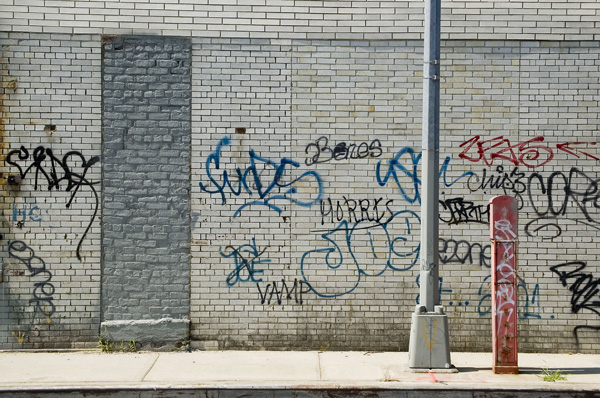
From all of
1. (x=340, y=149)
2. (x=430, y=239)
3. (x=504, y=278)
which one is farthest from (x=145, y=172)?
(x=504, y=278)

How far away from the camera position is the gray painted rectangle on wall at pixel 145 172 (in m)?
8.01

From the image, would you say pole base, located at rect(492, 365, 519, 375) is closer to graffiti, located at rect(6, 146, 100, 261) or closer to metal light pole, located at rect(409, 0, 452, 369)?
metal light pole, located at rect(409, 0, 452, 369)

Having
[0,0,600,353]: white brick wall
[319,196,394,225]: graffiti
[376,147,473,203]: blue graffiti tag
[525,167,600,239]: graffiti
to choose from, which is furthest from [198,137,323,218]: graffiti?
[525,167,600,239]: graffiti

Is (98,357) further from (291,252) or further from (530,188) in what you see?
(530,188)

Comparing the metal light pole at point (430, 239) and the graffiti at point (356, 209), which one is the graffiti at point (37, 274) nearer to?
the graffiti at point (356, 209)

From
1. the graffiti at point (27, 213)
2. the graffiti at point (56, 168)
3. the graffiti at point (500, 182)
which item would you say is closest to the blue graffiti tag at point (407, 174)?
the graffiti at point (500, 182)

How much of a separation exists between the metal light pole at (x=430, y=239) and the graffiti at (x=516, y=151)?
1182mm

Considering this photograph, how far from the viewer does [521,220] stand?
8.08 meters

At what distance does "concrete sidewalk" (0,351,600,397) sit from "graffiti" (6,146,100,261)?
56.7 inches

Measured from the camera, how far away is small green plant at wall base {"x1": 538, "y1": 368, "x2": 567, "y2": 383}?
669 centimetres

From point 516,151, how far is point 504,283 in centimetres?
191

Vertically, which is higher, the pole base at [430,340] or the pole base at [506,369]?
the pole base at [430,340]

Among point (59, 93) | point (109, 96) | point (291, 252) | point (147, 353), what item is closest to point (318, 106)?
point (291, 252)

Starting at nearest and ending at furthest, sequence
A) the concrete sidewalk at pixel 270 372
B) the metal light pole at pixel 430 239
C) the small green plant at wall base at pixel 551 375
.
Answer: the concrete sidewalk at pixel 270 372 < the small green plant at wall base at pixel 551 375 < the metal light pole at pixel 430 239
